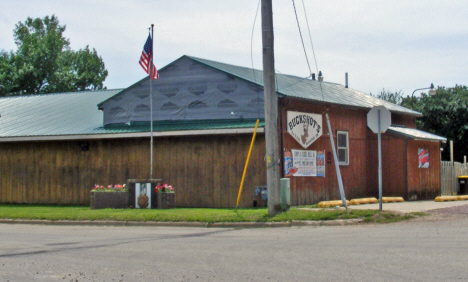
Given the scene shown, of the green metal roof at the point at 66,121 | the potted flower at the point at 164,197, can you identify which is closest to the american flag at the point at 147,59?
the green metal roof at the point at 66,121

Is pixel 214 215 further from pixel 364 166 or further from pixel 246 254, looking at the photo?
pixel 364 166

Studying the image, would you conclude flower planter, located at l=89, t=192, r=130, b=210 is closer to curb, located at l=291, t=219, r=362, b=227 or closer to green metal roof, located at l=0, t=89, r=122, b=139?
green metal roof, located at l=0, t=89, r=122, b=139

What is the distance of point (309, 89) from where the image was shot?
24984 mm

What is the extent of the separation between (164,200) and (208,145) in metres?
2.93

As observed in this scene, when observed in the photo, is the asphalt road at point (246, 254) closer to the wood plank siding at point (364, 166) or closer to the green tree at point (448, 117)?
the wood plank siding at point (364, 166)

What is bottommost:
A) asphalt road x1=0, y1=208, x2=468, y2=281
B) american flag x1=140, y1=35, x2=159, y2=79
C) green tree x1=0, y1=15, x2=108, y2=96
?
asphalt road x1=0, y1=208, x2=468, y2=281

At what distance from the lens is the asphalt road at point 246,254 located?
8.07 metres

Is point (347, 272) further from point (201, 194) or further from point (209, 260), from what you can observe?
point (201, 194)

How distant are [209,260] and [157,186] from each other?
10.8 m

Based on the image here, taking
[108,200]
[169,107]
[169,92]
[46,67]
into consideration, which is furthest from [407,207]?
[46,67]

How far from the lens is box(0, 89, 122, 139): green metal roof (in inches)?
992

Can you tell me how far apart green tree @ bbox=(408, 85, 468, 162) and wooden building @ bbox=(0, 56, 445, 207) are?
20796 mm

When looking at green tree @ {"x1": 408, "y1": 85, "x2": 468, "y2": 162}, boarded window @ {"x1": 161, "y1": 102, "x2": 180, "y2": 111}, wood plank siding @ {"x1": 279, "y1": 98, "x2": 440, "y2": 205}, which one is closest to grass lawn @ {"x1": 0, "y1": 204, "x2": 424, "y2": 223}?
boarded window @ {"x1": 161, "y1": 102, "x2": 180, "y2": 111}

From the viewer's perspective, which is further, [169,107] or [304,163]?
[169,107]
